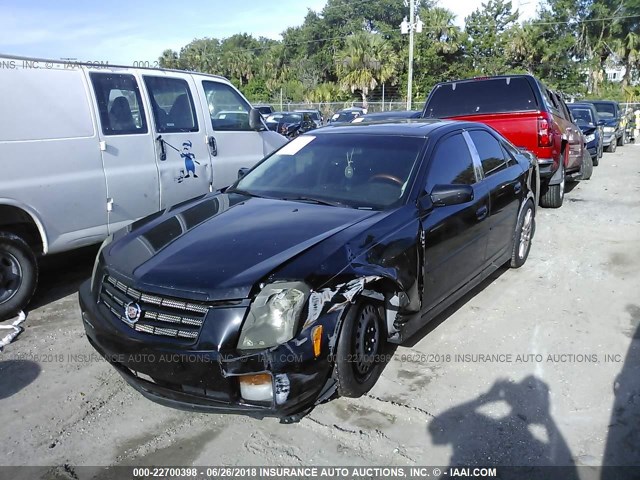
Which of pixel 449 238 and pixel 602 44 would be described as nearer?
pixel 449 238

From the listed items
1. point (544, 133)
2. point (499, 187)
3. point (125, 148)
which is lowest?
point (499, 187)

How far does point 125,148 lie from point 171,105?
908mm

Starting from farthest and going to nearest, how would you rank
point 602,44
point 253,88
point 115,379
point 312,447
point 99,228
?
point 253,88 < point 602,44 < point 99,228 < point 115,379 < point 312,447

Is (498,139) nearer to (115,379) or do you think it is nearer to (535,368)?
(535,368)

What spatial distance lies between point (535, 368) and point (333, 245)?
5.84ft

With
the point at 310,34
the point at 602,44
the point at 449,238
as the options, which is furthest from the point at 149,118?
the point at 310,34

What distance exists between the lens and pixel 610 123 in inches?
706

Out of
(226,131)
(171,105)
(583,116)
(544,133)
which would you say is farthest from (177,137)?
(583,116)

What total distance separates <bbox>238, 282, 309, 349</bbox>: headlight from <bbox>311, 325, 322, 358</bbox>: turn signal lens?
114 mm

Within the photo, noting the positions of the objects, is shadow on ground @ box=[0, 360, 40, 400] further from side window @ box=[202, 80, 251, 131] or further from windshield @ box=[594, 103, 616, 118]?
windshield @ box=[594, 103, 616, 118]

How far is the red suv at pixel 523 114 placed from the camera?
7797 mm

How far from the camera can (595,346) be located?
412cm

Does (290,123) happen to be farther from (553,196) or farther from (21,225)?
(21,225)

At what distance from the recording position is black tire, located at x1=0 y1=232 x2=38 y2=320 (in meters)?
4.57
